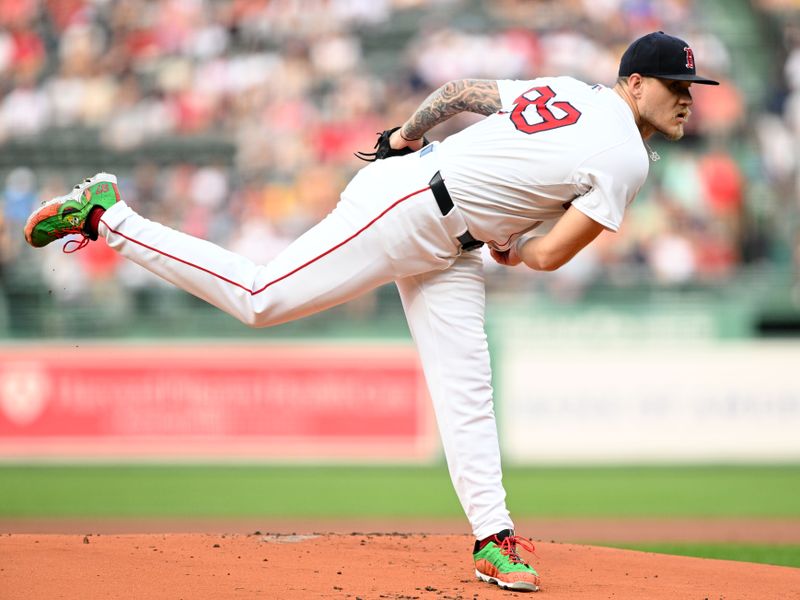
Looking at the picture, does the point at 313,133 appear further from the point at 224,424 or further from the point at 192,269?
the point at 192,269

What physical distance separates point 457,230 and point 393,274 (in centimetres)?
30

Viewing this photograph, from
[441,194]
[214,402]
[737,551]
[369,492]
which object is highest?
[441,194]

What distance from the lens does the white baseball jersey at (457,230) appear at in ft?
13.8

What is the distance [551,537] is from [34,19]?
1113 centimetres

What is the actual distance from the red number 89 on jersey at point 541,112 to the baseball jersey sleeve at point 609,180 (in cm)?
20

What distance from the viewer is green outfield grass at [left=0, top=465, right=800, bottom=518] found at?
930cm

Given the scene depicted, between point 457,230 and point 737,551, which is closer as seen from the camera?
point 457,230

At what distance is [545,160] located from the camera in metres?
4.21

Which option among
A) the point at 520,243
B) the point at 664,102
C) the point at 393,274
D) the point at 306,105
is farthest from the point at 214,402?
the point at 664,102

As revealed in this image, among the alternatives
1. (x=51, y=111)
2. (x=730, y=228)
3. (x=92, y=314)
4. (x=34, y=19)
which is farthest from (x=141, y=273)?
(x=730, y=228)

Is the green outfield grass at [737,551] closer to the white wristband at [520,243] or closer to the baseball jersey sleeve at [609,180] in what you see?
the white wristband at [520,243]

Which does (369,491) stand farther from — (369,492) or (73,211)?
(73,211)

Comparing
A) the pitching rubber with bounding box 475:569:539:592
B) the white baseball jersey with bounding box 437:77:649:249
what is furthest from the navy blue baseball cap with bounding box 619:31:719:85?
the pitching rubber with bounding box 475:569:539:592

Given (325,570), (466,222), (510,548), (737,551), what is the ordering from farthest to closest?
(737,551) < (325,570) < (510,548) < (466,222)
